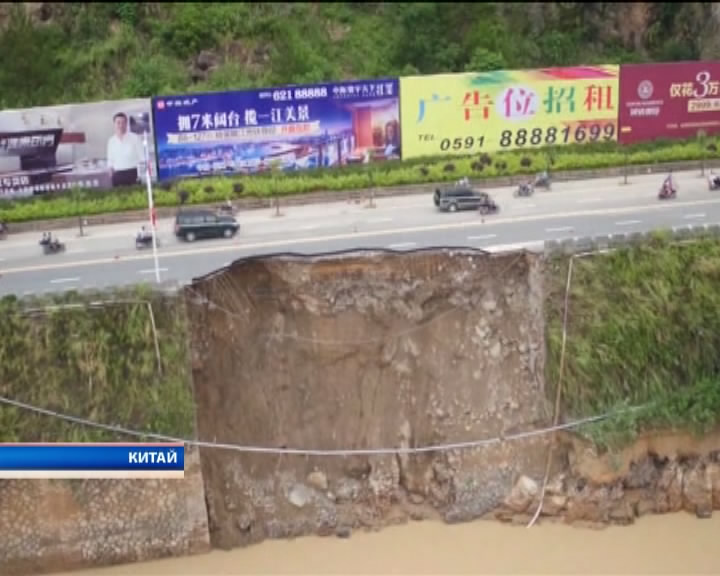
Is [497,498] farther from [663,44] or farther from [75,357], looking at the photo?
[663,44]

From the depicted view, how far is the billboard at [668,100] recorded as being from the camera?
24.5m

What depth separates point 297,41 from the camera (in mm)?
25641

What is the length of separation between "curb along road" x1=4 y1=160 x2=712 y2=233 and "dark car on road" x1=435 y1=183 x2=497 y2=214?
1.42 meters

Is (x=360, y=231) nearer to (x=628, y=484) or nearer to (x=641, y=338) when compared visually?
(x=641, y=338)

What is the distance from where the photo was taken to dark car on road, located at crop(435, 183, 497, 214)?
2077cm

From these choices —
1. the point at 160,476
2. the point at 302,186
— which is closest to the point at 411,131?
the point at 302,186

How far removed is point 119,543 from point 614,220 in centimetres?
1052

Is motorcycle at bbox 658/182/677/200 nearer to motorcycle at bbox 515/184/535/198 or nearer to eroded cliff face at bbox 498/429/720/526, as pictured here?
motorcycle at bbox 515/184/535/198
